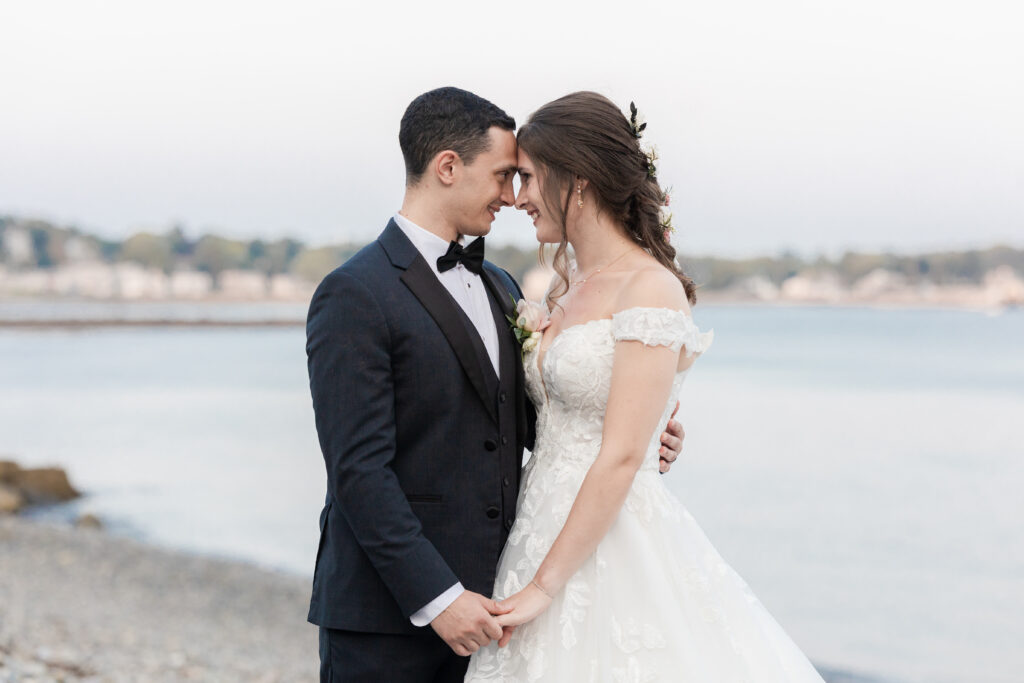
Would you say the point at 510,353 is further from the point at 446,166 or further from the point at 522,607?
the point at 522,607

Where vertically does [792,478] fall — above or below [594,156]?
below

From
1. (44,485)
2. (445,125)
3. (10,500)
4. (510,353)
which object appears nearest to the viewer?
(445,125)

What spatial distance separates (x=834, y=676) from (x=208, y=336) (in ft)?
200

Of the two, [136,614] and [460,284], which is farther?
[136,614]

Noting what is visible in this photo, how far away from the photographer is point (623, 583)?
2.49 meters

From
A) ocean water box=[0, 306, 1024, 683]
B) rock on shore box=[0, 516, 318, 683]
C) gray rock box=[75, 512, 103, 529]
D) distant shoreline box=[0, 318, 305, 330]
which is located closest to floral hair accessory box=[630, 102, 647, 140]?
rock on shore box=[0, 516, 318, 683]

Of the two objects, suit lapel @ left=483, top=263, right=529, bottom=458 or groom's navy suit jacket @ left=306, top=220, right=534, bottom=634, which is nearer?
groom's navy suit jacket @ left=306, top=220, right=534, bottom=634

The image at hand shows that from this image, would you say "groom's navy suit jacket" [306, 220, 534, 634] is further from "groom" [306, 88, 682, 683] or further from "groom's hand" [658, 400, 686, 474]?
"groom's hand" [658, 400, 686, 474]

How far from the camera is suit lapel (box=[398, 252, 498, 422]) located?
250cm

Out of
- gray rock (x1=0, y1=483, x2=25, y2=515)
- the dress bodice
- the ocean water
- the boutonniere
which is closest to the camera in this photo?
the dress bodice

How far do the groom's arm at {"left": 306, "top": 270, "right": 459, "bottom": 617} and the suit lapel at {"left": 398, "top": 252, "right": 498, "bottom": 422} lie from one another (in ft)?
0.55

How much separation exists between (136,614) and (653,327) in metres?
7.26

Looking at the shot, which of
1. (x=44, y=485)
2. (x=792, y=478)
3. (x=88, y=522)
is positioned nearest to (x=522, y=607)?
(x=88, y=522)

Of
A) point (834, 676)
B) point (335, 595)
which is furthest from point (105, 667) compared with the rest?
point (834, 676)
